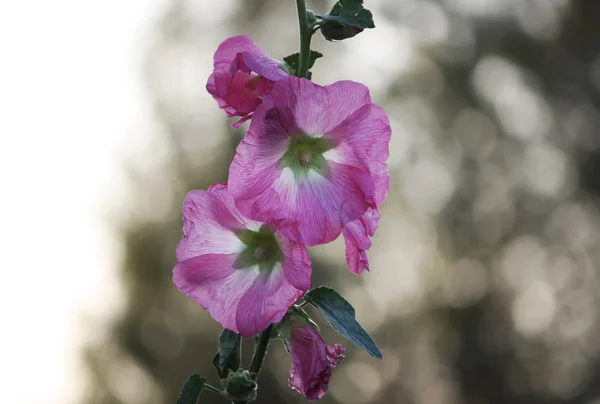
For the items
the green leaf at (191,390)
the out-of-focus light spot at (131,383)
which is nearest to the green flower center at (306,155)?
the green leaf at (191,390)

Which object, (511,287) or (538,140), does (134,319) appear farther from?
(538,140)

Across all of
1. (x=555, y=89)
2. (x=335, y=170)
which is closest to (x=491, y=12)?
(x=555, y=89)

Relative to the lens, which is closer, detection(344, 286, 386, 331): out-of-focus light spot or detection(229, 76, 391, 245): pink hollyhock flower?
detection(229, 76, 391, 245): pink hollyhock flower

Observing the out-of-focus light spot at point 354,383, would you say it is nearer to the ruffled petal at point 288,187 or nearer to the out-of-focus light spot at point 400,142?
the out-of-focus light spot at point 400,142

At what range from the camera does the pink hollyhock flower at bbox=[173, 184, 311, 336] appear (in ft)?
3.42

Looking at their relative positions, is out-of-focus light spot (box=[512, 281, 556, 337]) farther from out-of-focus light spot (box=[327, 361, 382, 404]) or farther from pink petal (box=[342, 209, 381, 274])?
pink petal (box=[342, 209, 381, 274])

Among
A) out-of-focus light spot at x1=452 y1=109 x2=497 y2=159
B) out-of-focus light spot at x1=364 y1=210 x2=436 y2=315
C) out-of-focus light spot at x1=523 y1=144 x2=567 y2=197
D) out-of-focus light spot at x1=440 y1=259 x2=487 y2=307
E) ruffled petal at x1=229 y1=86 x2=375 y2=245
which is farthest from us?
out-of-focus light spot at x1=452 y1=109 x2=497 y2=159

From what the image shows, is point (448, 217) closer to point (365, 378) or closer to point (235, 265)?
point (365, 378)

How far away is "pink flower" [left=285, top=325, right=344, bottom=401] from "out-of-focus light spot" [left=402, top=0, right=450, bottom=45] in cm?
995

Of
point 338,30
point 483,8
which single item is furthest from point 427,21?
point 338,30

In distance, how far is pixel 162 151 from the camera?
11.7m

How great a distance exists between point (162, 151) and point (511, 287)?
4866 millimetres

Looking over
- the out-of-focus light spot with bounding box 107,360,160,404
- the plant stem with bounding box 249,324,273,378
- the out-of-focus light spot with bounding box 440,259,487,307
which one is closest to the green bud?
the plant stem with bounding box 249,324,273,378

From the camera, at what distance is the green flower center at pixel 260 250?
1.13 meters
